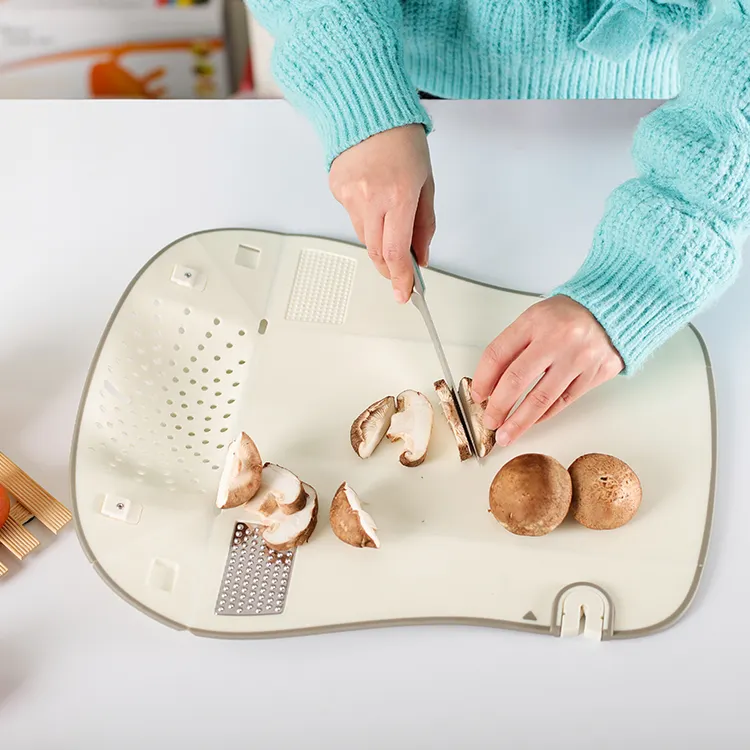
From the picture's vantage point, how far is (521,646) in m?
0.61

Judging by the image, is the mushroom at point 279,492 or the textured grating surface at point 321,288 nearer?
the mushroom at point 279,492

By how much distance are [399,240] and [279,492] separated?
0.75 ft

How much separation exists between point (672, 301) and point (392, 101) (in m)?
0.28

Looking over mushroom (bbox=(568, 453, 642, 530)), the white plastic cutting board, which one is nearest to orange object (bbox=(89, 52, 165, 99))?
the white plastic cutting board

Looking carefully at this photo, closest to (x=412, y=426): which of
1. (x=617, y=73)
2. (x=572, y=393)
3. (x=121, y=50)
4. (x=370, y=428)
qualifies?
(x=370, y=428)

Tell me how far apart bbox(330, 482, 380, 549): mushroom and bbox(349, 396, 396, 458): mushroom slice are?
0.05m

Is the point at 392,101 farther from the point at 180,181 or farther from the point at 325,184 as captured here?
the point at 180,181

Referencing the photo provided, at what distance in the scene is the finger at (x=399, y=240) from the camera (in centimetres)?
63

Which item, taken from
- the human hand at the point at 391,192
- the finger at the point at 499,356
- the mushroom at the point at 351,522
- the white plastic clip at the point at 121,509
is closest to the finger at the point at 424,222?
the human hand at the point at 391,192

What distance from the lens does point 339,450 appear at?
0.71 meters

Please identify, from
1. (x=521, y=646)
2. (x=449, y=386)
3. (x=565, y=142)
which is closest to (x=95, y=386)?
(x=449, y=386)

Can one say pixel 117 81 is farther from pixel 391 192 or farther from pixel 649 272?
pixel 649 272

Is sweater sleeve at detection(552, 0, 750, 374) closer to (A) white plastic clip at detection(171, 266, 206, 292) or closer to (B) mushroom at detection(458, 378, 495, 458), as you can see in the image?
(B) mushroom at detection(458, 378, 495, 458)

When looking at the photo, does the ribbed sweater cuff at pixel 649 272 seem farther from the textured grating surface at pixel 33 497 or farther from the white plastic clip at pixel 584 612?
the textured grating surface at pixel 33 497
